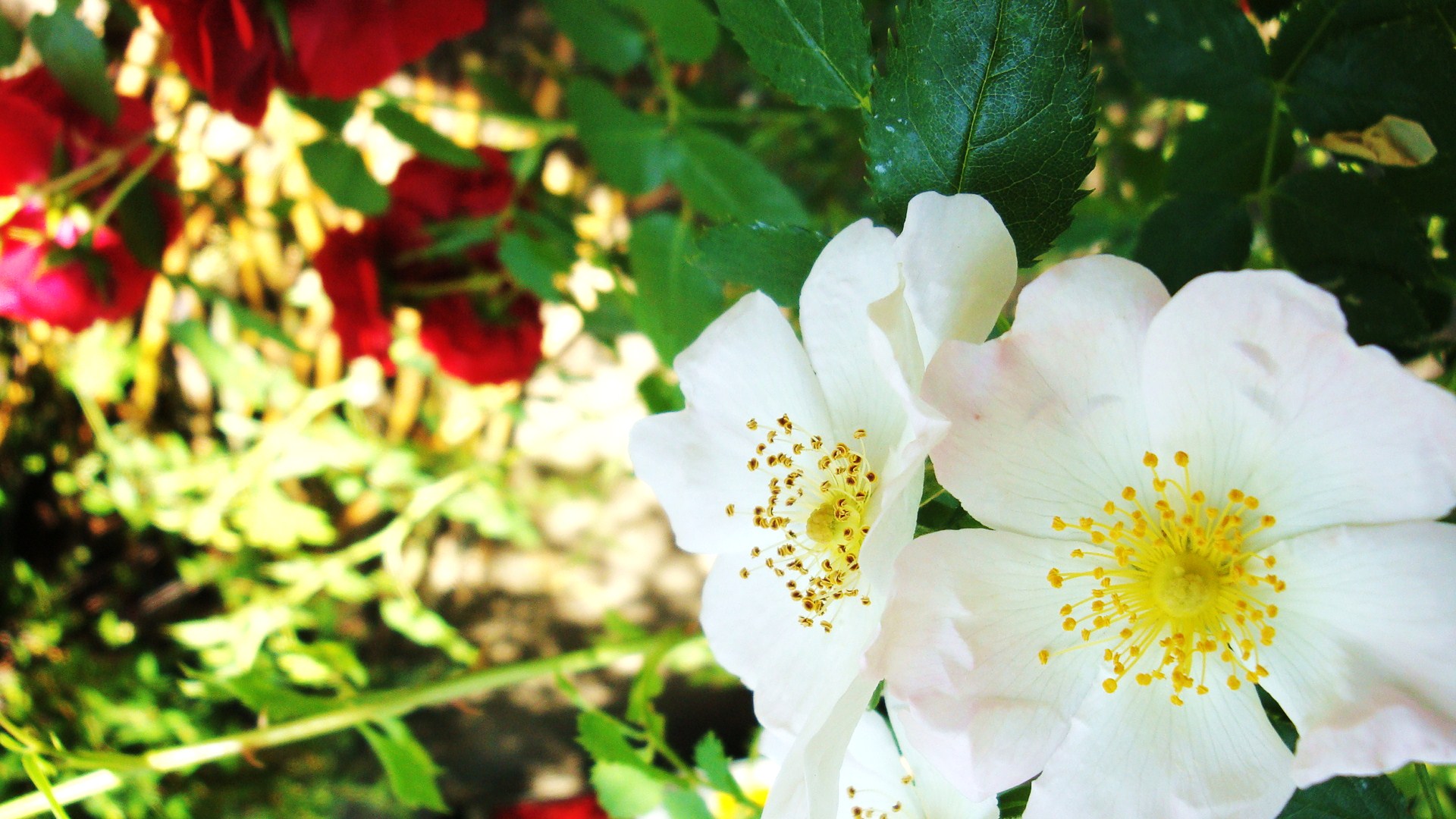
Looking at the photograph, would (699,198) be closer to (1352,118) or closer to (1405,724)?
(1352,118)

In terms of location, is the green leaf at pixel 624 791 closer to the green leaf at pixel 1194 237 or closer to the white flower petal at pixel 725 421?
the white flower petal at pixel 725 421

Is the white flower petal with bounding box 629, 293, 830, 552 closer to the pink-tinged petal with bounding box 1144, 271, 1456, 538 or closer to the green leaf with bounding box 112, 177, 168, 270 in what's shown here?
the pink-tinged petal with bounding box 1144, 271, 1456, 538

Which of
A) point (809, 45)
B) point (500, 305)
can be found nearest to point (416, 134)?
point (500, 305)

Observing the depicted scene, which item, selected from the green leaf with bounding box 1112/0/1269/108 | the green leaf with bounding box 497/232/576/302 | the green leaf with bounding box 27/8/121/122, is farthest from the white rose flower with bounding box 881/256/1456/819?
the green leaf with bounding box 27/8/121/122

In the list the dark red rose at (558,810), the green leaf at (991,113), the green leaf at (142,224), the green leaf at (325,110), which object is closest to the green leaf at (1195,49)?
the green leaf at (991,113)

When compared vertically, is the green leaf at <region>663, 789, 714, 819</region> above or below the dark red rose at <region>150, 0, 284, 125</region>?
below

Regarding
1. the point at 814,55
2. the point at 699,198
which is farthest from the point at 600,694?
the point at 814,55

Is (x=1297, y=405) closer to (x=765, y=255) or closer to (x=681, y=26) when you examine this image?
(x=765, y=255)
